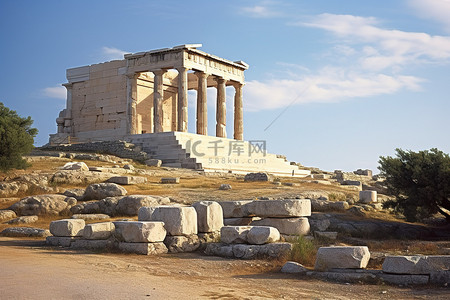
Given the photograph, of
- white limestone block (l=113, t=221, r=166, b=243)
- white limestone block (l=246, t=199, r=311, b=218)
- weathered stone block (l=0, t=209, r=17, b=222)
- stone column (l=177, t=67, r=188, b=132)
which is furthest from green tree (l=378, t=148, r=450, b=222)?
stone column (l=177, t=67, r=188, b=132)

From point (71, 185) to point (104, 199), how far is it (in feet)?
15.5

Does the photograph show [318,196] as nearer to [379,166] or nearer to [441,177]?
[379,166]

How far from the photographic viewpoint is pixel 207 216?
39.8 ft

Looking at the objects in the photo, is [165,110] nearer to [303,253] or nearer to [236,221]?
[236,221]

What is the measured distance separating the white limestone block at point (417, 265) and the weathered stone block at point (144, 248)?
4.68 m

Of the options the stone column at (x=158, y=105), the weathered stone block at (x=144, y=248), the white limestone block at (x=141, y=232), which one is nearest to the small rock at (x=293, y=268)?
the weathered stone block at (x=144, y=248)

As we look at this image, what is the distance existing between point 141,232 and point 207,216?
71.5 inches

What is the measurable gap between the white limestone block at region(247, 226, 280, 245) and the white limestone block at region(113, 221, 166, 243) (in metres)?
1.91

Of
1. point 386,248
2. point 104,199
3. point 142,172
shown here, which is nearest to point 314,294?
point 386,248

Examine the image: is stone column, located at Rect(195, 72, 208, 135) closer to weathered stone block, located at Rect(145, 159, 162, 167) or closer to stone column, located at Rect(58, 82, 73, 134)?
weathered stone block, located at Rect(145, 159, 162, 167)

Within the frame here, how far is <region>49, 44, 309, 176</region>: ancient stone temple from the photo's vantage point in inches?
1264

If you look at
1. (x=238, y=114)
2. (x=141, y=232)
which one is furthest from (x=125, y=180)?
(x=238, y=114)

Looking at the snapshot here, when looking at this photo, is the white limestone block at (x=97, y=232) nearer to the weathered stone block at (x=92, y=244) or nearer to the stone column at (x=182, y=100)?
the weathered stone block at (x=92, y=244)

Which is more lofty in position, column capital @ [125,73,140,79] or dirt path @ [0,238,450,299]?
column capital @ [125,73,140,79]
